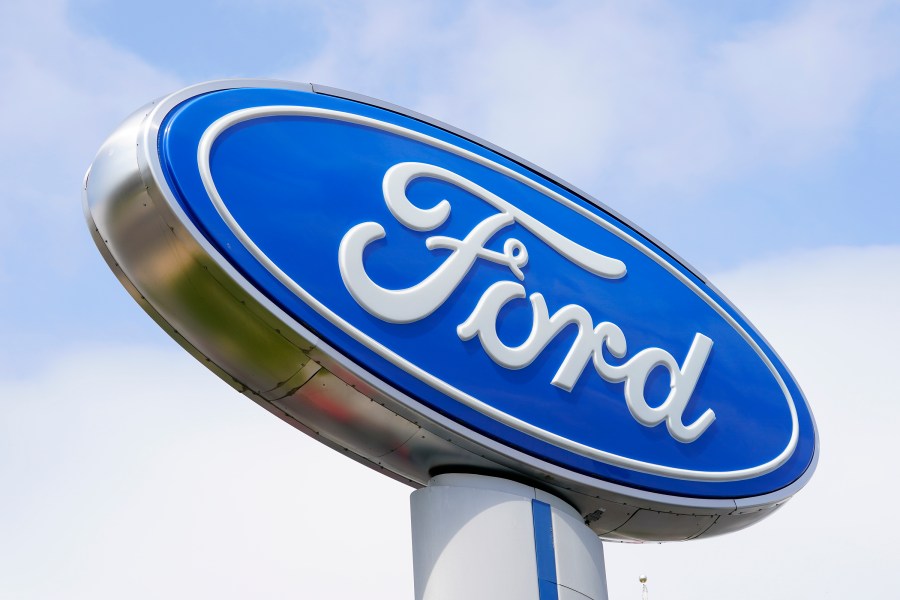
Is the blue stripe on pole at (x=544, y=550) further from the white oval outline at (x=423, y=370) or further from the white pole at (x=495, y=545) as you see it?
the white oval outline at (x=423, y=370)

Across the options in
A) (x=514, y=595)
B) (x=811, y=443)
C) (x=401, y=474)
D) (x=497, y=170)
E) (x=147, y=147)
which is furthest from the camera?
(x=811, y=443)

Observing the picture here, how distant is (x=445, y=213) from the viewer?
8.66 meters

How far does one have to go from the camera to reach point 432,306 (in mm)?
8195

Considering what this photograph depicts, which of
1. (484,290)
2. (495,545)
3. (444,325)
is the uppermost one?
(484,290)

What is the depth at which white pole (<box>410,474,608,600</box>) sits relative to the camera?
801 cm

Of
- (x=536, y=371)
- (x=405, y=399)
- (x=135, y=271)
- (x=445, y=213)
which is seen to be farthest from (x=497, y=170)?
(x=135, y=271)

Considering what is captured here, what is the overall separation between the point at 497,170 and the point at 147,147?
2773 millimetres

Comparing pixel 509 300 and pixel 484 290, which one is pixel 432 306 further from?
pixel 509 300

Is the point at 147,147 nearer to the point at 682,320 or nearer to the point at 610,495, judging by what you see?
Result: the point at 610,495

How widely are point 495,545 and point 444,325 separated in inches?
54.4

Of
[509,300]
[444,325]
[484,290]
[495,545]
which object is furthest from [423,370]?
[495,545]

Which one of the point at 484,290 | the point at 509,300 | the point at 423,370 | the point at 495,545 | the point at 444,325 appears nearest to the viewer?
the point at 423,370

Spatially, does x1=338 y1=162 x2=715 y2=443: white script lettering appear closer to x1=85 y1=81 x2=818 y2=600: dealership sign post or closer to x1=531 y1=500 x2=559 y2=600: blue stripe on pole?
x1=85 y1=81 x2=818 y2=600: dealership sign post

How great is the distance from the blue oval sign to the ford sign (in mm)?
14
